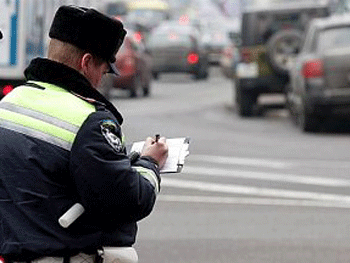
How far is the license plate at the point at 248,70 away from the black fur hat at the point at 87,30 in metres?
19.9

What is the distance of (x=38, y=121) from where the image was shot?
468 centimetres

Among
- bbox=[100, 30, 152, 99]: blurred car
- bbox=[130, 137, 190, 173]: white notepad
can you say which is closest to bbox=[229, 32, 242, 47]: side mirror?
bbox=[100, 30, 152, 99]: blurred car

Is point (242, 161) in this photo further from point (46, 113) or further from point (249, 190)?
point (46, 113)

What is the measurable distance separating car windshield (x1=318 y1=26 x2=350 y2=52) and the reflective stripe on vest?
51.8 feet

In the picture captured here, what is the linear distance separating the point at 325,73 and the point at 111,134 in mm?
15738

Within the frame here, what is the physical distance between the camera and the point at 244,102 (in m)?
25.4

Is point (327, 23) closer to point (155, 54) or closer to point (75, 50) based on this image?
point (75, 50)

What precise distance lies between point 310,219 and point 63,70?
734 centimetres

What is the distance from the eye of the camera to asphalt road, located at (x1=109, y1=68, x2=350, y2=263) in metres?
10.3

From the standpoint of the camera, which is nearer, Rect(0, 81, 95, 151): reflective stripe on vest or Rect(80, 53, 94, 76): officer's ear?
Rect(0, 81, 95, 151): reflective stripe on vest

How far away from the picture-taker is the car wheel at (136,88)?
3084cm

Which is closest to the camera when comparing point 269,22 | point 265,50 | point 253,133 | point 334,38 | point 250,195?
point 250,195

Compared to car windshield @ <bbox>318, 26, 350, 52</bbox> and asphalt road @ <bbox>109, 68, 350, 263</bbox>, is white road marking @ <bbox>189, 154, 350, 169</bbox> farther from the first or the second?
car windshield @ <bbox>318, 26, 350, 52</bbox>

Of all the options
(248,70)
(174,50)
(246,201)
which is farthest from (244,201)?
(174,50)
